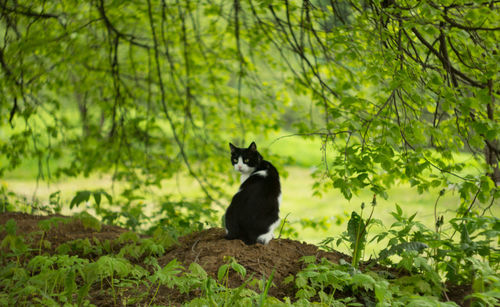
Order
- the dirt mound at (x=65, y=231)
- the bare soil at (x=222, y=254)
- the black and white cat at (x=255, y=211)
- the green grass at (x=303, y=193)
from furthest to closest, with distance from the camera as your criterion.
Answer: the green grass at (x=303, y=193) < the dirt mound at (x=65, y=231) < the black and white cat at (x=255, y=211) < the bare soil at (x=222, y=254)

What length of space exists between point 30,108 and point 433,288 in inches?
203

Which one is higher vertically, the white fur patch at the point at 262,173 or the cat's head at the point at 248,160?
the cat's head at the point at 248,160

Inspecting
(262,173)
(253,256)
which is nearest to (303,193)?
(262,173)

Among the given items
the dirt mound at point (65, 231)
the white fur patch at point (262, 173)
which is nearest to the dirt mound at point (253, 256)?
the white fur patch at point (262, 173)

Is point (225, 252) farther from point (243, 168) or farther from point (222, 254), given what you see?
point (243, 168)

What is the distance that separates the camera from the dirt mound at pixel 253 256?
2.97m

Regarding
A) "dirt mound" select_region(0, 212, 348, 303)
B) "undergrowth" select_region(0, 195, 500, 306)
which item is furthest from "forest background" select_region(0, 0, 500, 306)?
"dirt mound" select_region(0, 212, 348, 303)

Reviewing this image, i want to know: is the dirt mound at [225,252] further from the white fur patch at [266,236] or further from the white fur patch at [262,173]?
the white fur patch at [262,173]

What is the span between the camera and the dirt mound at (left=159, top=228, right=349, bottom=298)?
2975mm

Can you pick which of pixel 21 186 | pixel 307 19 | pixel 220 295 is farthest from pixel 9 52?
pixel 21 186

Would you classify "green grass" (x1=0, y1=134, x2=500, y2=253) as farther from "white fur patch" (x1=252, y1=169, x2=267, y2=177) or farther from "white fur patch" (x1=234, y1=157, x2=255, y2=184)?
"white fur patch" (x1=252, y1=169, x2=267, y2=177)

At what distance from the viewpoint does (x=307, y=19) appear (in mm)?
5363

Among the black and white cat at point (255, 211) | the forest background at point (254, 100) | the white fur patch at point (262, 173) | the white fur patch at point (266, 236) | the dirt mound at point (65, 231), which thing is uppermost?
the forest background at point (254, 100)

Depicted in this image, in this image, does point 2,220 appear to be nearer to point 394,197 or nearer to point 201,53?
point 201,53
